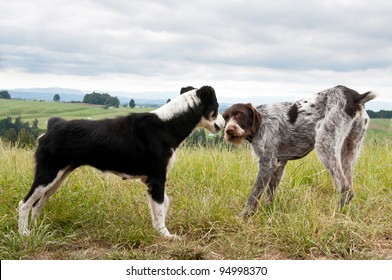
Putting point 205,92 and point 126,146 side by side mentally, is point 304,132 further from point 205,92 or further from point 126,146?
point 126,146

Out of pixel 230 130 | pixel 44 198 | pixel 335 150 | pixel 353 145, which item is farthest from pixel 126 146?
pixel 353 145

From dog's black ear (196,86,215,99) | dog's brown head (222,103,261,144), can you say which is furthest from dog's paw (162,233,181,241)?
dog's black ear (196,86,215,99)

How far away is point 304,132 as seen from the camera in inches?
277

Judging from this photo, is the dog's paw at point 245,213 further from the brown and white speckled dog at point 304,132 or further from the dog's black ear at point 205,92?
the dog's black ear at point 205,92

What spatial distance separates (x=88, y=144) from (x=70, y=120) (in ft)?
1.74

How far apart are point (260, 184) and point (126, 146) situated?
1.98m

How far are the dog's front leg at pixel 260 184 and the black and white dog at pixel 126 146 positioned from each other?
1.17 metres

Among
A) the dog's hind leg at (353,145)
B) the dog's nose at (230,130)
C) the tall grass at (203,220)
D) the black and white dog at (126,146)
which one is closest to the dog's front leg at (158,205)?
the black and white dog at (126,146)

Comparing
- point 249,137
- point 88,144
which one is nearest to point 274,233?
point 249,137

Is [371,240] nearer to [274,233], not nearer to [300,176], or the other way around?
[274,233]

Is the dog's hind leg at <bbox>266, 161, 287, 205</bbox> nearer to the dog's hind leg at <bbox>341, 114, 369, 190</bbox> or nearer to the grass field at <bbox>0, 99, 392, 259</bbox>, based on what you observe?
the grass field at <bbox>0, 99, 392, 259</bbox>

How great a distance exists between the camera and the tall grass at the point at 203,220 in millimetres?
5668

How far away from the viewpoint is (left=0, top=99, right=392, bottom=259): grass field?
567 cm

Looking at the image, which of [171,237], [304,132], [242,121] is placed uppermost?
[242,121]
